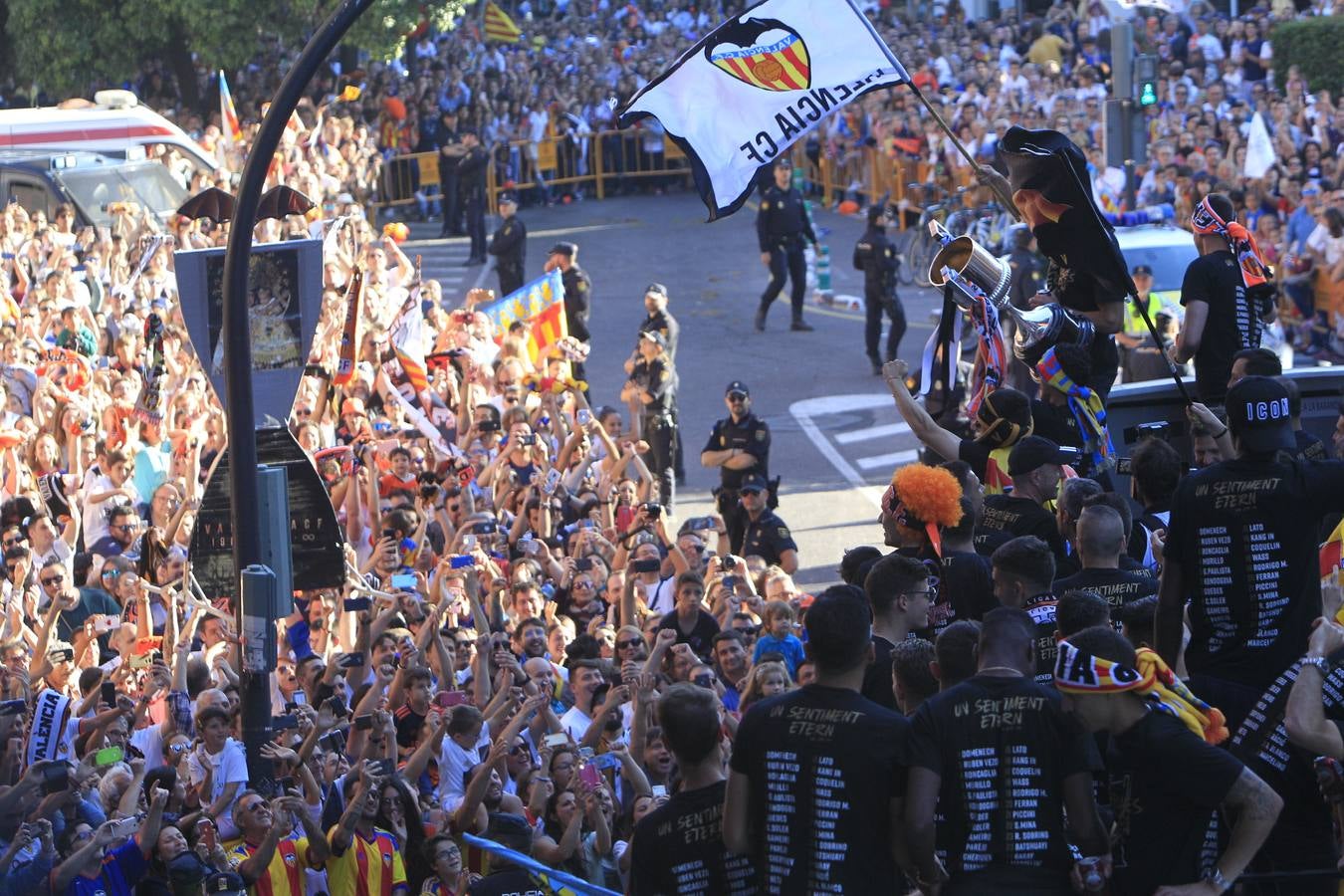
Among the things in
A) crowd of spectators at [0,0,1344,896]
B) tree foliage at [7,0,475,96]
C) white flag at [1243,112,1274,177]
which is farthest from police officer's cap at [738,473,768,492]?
tree foliage at [7,0,475,96]

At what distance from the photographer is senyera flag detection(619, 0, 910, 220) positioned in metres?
9.94

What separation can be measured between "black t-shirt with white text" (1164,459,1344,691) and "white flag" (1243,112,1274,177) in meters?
17.4

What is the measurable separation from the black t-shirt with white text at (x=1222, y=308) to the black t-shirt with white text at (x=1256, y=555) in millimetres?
3450

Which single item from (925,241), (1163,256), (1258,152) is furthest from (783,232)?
(1163,256)

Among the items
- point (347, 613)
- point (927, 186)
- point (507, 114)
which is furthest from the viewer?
point (507, 114)

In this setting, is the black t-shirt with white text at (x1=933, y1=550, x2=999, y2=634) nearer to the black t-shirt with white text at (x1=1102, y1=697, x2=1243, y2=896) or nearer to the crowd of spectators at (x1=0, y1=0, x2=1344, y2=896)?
the crowd of spectators at (x1=0, y1=0, x2=1344, y2=896)

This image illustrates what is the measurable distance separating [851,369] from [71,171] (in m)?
9.20

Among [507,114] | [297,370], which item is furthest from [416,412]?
[507,114]

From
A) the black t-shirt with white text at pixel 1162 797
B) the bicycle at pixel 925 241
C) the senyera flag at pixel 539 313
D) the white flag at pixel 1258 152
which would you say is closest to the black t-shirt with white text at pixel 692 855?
the black t-shirt with white text at pixel 1162 797

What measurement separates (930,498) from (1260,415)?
1304mm

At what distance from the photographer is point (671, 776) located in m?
8.66

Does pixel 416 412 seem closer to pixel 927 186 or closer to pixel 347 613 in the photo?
pixel 347 613

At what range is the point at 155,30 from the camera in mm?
33531

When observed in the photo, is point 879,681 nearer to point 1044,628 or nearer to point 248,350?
point 1044,628
